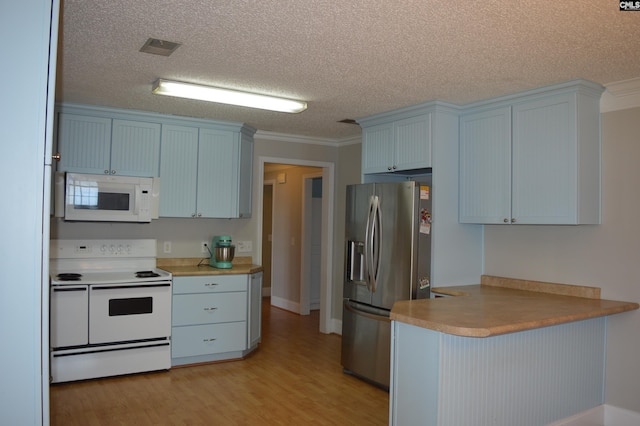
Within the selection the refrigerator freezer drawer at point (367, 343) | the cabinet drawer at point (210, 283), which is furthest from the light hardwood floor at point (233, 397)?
the cabinet drawer at point (210, 283)

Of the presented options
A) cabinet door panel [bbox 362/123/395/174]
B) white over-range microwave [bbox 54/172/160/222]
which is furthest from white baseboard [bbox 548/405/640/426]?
white over-range microwave [bbox 54/172/160/222]

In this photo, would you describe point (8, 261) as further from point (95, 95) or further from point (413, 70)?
point (95, 95)

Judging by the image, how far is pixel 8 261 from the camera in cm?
129

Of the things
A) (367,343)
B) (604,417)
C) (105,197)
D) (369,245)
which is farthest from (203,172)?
(604,417)

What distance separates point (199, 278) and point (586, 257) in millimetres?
3273

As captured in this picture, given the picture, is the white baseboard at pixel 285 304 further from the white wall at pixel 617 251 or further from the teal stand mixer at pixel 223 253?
the white wall at pixel 617 251

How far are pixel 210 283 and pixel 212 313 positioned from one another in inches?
11.3

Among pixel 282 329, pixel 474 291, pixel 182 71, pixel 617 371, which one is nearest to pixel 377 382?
pixel 474 291

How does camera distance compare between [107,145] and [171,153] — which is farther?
[171,153]

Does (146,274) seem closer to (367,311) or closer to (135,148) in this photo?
(135,148)

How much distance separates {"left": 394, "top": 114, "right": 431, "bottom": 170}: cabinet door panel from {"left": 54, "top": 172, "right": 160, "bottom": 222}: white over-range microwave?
7.49 ft

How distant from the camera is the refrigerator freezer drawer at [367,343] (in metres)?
4.23

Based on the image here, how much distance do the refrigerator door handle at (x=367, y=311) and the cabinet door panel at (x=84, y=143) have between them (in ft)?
8.32

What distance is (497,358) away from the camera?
2953mm
